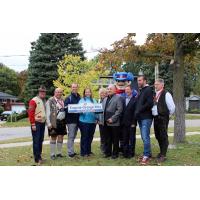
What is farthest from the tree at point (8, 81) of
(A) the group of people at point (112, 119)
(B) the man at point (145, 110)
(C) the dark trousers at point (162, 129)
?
(C) the dark trousers at point (162, 129)

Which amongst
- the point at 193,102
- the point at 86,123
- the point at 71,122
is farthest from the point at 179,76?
the point at 193,102

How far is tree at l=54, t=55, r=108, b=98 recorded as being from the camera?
2769 centimetres

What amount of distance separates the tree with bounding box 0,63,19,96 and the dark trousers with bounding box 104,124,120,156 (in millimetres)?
63357

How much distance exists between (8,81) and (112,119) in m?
66.0

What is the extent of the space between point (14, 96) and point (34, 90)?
3515 centimetres

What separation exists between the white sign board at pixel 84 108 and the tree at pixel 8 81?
207ft

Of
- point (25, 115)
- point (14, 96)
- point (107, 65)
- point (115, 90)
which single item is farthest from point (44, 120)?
point (14, 96)

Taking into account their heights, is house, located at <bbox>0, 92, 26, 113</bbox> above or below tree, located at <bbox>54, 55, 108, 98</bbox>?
below

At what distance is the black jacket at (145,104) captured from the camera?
27.1 feet

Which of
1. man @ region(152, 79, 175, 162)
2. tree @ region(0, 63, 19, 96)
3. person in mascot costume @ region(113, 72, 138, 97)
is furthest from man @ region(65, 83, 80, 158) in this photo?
tree @ region(0, 63, 19, 96)

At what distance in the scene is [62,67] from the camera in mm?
29641

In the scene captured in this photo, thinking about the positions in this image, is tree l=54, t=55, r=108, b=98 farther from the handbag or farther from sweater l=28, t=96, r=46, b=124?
sweater l=28, t=96, r=46, b=124

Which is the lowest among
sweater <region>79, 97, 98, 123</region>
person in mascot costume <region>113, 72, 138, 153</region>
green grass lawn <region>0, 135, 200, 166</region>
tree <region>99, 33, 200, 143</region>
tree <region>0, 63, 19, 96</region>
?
green grass lawn <region>0, 135, 200, 166</region>

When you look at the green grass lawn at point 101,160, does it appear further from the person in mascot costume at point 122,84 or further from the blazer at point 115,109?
the blazer at point 115,109
